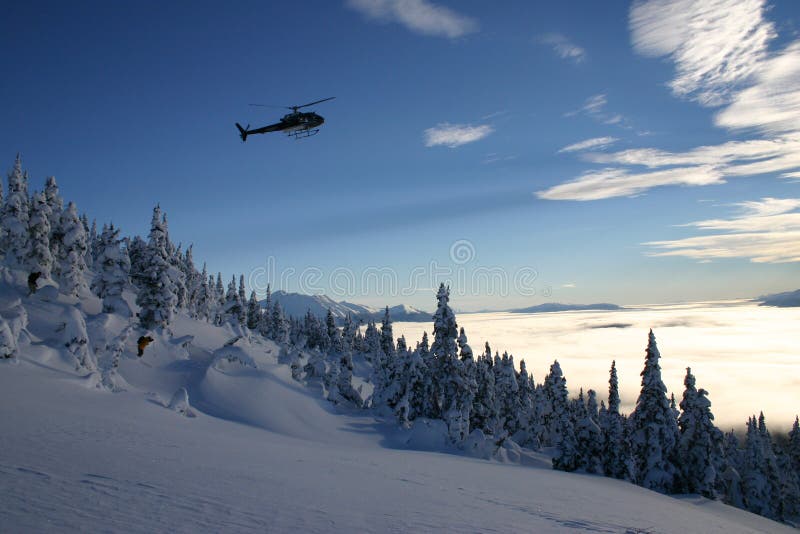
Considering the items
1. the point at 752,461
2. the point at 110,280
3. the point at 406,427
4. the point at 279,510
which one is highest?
the point at 110,280

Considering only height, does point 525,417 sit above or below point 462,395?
below

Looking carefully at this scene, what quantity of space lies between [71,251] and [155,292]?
37.9ft

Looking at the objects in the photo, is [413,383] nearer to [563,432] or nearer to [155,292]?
[563,432]

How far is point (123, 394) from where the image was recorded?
80.9ft

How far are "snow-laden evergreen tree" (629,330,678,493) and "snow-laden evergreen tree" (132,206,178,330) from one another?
142ft

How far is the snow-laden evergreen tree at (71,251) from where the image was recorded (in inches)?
1826

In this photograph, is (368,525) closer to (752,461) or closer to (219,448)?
(219,448)

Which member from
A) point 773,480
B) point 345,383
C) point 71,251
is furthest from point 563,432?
point 71,251

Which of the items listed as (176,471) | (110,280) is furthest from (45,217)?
(176,471)

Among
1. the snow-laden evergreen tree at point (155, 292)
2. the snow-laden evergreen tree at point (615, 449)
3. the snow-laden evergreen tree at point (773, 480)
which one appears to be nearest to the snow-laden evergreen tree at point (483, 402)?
the snow-laden evergreen tree at point (615, 449)

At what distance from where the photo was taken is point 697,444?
128ft

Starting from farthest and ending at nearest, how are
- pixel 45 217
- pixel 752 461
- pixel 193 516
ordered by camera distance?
pixel 752 461, pixel 45 217, pixel 193 516

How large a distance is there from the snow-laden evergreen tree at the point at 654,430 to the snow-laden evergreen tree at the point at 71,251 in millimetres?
55659

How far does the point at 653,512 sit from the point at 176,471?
16.7 metres
